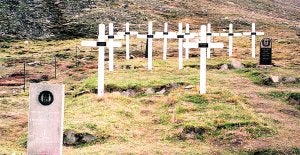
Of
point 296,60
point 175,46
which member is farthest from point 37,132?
point 175,46

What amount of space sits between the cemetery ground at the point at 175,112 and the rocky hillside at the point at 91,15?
28.5 meters

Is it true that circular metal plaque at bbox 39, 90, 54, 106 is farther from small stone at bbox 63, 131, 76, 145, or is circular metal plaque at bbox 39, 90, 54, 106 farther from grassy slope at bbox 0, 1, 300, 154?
small stone at bbox 63, 131, 76, 145

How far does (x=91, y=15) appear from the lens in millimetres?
60688

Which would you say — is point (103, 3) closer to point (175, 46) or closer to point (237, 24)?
point (237, 24)

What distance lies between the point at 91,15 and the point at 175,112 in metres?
45.3

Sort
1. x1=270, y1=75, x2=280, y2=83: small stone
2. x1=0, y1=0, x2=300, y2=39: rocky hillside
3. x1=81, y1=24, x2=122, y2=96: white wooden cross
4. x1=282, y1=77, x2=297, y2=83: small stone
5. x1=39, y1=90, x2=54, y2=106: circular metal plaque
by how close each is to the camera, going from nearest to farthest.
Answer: x1=39, y1=90, x2=54, y2=106: circular metal plaque < x1=81, y1=24, x2=122, y2=96: white wooden cross < x1=270, y1=75, x2=280, y2=83: small stone < x1=282, y1=77, x2=297, y2=83: small stone < x1=0, y1=0, x2=300, y2=39: rocky hillside

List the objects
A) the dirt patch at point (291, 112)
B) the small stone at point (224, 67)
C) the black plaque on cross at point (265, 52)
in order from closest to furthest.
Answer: the dirt patch at point (291, 112) → the black plaque on cross at point (265, 52) → the small stone at point (224, 67)

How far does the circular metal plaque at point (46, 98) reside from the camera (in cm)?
1038

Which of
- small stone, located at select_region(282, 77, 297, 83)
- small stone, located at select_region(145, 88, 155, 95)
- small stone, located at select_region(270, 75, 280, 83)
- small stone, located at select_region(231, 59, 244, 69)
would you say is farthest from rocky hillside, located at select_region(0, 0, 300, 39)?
small stone, located at select_region(145, 88, 155, 95)

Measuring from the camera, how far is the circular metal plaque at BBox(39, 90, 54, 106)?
1038cm

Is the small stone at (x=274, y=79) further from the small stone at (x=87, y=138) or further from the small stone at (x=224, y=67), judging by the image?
the small stone at (x=87, y=138)

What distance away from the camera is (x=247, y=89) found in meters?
21.9

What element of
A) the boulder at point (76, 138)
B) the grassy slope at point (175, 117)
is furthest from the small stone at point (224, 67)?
the boulder at point (76, 138)

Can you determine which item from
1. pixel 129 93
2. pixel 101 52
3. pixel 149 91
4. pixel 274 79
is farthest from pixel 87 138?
pixel 274 79
